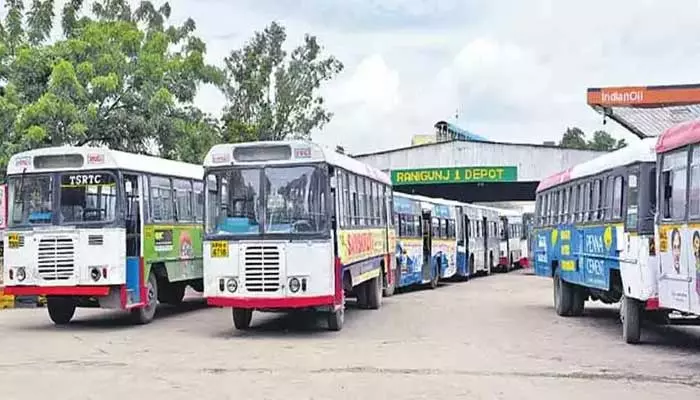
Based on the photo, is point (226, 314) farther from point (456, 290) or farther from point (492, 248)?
point (492, 248)

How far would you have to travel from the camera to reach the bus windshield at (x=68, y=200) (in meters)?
16.8

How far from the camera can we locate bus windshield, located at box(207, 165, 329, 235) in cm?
1539

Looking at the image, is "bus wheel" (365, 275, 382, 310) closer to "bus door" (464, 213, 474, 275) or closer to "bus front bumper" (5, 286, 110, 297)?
"bus front bumper" (5, 286, 110, 297)

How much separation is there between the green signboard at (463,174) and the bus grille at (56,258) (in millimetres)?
34821

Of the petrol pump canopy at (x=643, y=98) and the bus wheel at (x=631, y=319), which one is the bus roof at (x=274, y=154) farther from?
the petrol pump canopy at (x=643, y=98)

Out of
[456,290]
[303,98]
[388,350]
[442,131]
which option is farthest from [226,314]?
[442,131]

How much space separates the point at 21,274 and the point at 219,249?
3.75m

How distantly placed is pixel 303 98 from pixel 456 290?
2180 cm

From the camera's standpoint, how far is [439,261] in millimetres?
32219

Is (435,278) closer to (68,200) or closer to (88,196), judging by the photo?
Answer: (88,196)

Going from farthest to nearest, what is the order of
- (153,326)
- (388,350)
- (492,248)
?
(492,248), (153,326), (388,350)

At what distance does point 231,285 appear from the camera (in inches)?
608

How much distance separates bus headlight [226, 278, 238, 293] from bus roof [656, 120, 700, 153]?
21.8 ft

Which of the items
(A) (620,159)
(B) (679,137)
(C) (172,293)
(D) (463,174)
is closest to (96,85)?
(C) (172,293)
